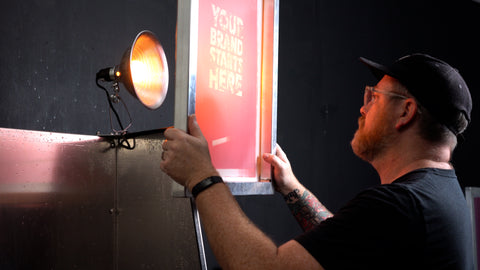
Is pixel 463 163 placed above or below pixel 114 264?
above

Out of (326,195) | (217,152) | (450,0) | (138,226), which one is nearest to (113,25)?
(138,226)

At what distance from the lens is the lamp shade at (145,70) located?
1.39 meters

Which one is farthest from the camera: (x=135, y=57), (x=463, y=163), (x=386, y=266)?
(x=463, y=163)

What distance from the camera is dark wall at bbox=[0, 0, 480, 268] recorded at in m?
1.64

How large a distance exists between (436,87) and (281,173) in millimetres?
493

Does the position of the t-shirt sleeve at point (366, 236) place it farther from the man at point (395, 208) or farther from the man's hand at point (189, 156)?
the man's hand at point (189, 156)

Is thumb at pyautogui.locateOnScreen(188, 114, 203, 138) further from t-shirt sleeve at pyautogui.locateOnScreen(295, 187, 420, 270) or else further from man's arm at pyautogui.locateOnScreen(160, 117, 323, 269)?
t-shirt sleeve at pyautogui.locateOnScreen(295, 187, 420, 270)

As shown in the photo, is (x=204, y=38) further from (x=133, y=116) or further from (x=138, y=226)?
(x=133, y=116)

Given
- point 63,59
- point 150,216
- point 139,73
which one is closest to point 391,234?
point 150,216

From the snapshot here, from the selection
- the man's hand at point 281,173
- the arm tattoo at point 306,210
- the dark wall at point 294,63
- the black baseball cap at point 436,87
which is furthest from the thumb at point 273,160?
the dark wall at point 294,63

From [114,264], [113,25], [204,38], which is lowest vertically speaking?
[114,264]

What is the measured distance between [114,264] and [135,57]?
712mm

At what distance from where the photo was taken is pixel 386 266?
3.04 feet

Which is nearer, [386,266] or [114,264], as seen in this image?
[386,266]
